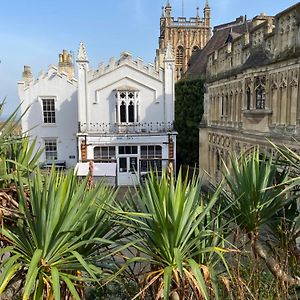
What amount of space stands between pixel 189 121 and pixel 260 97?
12.7 m

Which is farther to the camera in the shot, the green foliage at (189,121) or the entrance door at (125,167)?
the green foliage at (189,121)

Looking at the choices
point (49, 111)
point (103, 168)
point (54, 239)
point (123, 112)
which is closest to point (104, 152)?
point (103, 168)

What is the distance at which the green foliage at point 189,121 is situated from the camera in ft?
82.5

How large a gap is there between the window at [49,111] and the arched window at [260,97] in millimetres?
14836

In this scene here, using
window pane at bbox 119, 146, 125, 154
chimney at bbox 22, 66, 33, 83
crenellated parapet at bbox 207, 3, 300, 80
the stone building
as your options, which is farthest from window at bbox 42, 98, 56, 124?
crenellated parapet at bbox 207, 3, 300, 80

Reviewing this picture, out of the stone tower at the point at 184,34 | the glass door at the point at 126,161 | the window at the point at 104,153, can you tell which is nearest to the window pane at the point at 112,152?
the window at the point at 104,153

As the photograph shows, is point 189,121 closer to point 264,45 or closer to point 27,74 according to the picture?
point 27,74

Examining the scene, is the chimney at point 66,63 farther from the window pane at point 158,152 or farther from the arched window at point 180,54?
the arched window at point 180,54

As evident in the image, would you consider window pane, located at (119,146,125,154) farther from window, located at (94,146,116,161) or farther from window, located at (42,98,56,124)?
window, located at (42,98,56,124)

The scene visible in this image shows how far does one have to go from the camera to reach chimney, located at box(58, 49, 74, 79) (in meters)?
25.0

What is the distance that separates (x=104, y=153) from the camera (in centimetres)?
2217

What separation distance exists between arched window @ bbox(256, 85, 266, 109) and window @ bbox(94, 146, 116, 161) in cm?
1143

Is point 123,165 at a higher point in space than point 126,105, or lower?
lower

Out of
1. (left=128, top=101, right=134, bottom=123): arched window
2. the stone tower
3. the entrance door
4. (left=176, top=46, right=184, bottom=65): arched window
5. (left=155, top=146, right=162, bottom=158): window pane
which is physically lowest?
the entrance door
